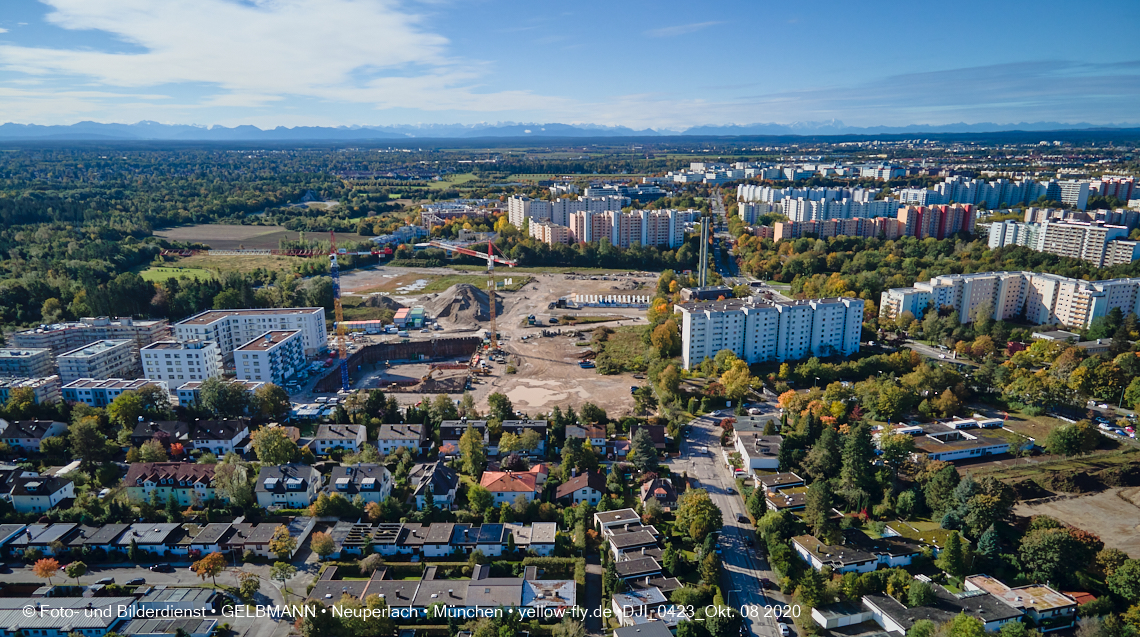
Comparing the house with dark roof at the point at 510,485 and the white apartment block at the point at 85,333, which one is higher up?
the white apartment block at the point at 85,333

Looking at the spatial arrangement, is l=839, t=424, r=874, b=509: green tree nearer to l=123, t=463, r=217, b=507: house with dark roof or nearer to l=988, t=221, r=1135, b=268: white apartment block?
l=123, t=463, r=217, b=507: house with dark roof

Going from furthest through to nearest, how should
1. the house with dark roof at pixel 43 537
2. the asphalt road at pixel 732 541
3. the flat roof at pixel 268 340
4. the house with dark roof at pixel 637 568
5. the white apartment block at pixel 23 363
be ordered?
1. the flat roof at pixel 268 340
2. the white apartment block at pixel 23 363
3. the house with dark roof at pixel 43 537
4. the house with dark roof at pixel 637 568
5. the asphalt road at pixel 732 541

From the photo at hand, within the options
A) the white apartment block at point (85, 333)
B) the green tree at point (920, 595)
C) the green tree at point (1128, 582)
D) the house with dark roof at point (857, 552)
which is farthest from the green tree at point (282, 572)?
the white apartment block at point (85, 333)

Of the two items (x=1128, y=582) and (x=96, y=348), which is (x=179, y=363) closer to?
(x=96, y=348)

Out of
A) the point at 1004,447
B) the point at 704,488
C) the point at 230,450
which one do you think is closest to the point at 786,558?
the point at 704,488

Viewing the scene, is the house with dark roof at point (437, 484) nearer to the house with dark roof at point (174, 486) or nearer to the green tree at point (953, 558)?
the house with dark roof at point (174, 486)

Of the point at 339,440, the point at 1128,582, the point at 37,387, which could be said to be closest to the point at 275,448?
the point at 339,440

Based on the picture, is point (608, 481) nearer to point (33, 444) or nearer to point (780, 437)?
point (780, 437)
